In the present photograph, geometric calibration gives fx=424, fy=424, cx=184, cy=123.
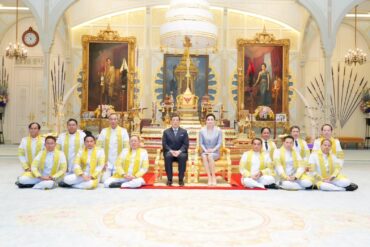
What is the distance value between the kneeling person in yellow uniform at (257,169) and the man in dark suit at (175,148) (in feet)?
3.21

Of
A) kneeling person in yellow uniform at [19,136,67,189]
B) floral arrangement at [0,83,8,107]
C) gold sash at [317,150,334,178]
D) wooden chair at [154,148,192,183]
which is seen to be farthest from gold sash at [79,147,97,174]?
floral arrangement at [0,83,8,107]

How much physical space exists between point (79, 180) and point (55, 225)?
2.39 m

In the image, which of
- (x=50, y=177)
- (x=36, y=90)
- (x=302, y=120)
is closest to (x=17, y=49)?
(x=36, y=90)

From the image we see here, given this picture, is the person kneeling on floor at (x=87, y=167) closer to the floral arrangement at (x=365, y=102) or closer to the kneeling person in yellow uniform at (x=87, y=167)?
the kneeling person in yellow uniform at (x=87, y=167)

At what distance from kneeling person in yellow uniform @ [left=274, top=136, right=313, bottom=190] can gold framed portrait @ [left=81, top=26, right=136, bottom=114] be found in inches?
347

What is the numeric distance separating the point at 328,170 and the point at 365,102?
10.2m

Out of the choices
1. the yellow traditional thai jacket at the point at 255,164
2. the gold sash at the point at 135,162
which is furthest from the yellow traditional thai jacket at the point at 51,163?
the yellow traditional thai jacket at the point at 255,164

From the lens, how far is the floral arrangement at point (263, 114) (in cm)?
1479

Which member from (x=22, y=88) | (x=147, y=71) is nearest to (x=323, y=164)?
(x=147, y=71)

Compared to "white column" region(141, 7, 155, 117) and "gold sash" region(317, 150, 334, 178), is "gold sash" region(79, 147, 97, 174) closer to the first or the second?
"gold sash" region(317, 150, 334, 178)

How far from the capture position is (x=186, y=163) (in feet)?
24.0

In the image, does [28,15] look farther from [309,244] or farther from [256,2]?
[309,244]

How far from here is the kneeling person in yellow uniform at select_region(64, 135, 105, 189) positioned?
630 cm

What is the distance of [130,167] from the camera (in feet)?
21.9
